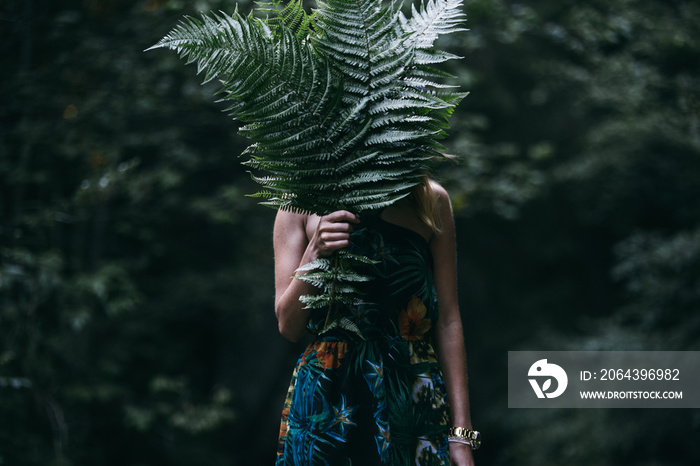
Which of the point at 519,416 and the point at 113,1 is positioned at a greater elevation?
the point at 113,1

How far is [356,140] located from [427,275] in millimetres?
484

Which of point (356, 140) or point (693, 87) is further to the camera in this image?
point (693, 87)

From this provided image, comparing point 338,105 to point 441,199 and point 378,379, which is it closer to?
point 441,199

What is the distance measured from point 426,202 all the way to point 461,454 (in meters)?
0.72

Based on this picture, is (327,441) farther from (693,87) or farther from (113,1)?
(693,87)

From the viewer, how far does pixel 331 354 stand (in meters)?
1.66

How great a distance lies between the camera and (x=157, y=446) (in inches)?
194

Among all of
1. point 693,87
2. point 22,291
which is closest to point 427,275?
point 22,291

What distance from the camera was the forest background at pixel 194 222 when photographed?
12.8ft

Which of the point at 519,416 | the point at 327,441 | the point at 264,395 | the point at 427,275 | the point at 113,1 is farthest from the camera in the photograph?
the point at 519,416

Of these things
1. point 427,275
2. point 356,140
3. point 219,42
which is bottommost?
point 427,275

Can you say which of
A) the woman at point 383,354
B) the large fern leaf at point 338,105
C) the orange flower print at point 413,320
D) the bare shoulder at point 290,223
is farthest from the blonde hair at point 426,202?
the bare shoulder at point 290,223

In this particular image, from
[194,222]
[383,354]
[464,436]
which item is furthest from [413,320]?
[194,222]

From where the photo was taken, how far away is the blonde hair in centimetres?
168
